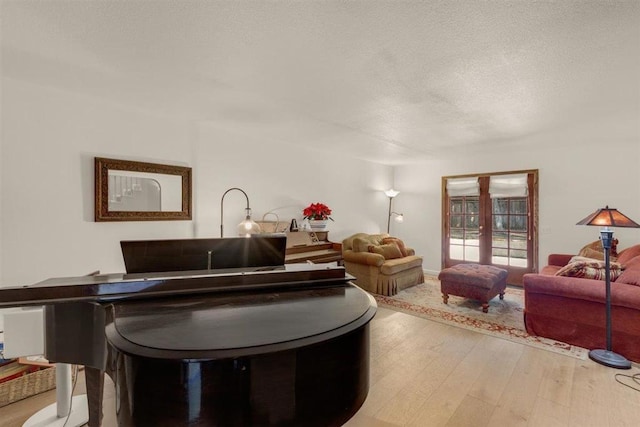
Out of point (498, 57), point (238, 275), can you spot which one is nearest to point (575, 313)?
point (498, 57)

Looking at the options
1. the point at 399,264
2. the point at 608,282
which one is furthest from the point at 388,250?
the point at 608,282

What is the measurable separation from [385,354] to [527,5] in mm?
2744

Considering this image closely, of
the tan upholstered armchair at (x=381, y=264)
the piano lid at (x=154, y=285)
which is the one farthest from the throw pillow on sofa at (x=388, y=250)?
the piano lid at (x=154, y=285)

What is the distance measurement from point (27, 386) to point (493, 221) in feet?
21.0

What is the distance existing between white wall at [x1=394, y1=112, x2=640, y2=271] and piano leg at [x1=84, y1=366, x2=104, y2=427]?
4901mm

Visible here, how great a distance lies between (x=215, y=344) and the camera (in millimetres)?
1059

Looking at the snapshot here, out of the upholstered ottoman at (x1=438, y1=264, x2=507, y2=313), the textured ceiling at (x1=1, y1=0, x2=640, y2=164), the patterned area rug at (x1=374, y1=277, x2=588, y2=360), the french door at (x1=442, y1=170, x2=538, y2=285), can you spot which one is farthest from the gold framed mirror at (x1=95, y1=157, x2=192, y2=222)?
the french door at (x1=442, y1=170, x2=538, y2=285)

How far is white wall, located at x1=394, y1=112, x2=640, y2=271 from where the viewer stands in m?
3.99

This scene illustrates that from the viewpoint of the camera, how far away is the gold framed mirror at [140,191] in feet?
9.30

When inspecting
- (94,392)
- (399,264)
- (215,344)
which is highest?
(215,344)

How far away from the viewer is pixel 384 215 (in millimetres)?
6559

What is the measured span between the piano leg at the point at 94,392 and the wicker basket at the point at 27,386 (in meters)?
0.98

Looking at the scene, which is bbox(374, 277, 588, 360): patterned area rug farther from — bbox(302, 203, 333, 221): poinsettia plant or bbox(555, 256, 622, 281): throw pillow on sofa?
bbox(302, 203, 333, 221): poinsettia plant

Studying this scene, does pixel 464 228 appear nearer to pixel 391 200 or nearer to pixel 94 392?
pixel 391 200
